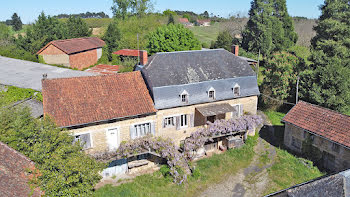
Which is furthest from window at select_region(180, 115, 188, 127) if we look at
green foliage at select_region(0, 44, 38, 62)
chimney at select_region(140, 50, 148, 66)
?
green foliage at select_region(0, 44, 38, 62)

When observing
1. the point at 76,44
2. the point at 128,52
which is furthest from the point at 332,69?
the point at 76,44

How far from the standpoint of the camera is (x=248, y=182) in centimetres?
1966

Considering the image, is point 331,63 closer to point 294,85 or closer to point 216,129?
point 294,85

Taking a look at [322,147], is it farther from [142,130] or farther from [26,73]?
[26,73]

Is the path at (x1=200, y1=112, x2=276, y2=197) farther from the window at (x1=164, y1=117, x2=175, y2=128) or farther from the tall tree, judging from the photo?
the tall tree

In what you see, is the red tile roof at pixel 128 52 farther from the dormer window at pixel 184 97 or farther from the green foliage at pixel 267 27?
the dormer window at pixel 184 97

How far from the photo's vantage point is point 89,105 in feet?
64.2

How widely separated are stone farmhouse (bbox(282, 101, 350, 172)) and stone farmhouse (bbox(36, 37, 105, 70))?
36726 millimetres

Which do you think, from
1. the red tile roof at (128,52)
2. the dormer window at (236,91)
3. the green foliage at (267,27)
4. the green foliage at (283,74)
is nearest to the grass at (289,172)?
the dormer window at (236,91)

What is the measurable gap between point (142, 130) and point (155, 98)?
8.99 feet

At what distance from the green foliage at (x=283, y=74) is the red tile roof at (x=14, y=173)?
26244 mm

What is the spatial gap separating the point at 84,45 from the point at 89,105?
3509 centimetres

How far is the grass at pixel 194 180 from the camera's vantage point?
1834 centimetres

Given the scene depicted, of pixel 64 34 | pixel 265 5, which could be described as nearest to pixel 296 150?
pixel 265 5
